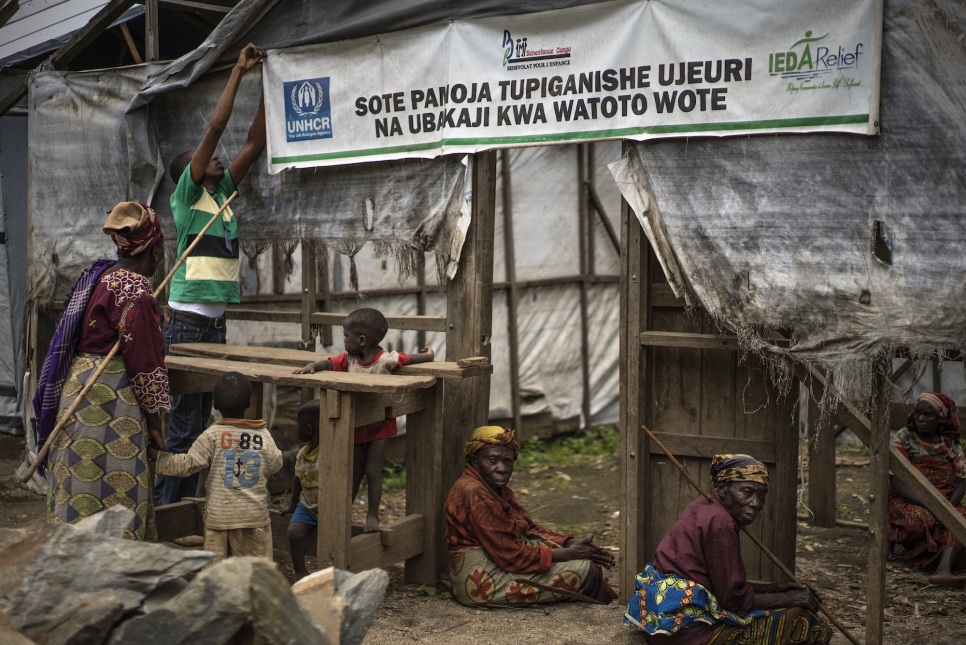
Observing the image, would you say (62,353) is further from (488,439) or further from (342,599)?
(488,439)

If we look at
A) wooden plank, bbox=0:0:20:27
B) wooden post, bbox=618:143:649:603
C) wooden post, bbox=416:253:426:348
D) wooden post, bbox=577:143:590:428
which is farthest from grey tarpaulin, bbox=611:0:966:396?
wooden post, bbox=577:143:590:428

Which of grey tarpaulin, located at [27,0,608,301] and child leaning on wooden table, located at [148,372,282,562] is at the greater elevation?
grey tarpaulin, located at [27,0,608,301]

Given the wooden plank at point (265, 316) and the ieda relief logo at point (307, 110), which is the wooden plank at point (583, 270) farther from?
the ieda relief logo at point (307, 110)

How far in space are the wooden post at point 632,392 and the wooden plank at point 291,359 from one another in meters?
0.77

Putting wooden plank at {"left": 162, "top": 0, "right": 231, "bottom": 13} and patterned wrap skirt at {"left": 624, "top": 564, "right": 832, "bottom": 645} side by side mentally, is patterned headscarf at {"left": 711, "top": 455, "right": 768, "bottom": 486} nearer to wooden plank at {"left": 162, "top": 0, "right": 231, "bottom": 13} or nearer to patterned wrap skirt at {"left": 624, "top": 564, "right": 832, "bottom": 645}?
patterned wrap skirt at {"left": 624, "top": 564, "right": 832, "bottom": 645}

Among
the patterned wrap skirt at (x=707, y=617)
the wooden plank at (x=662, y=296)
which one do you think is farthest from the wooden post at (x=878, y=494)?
the wooden plank at (x=662, y=296)

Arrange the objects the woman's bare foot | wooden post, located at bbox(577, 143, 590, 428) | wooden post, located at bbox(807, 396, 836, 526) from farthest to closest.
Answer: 1. wooden post, located at bbox(577, 143, 590, 428)
2. wooden post, located at bbox(807, 396, 836, 526)
3. the woman's bare foot

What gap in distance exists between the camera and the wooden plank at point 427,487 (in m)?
6.00

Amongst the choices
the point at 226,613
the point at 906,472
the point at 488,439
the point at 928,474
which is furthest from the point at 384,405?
the point at 928,474

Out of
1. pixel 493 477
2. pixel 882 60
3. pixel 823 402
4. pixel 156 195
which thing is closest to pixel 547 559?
pixel 493 477

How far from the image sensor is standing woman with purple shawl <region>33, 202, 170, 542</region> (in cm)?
489

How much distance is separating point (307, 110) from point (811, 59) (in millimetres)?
3060

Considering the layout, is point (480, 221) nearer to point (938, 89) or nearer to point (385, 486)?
point (938, 89)

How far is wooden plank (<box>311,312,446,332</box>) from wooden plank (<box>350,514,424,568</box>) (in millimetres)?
1122
